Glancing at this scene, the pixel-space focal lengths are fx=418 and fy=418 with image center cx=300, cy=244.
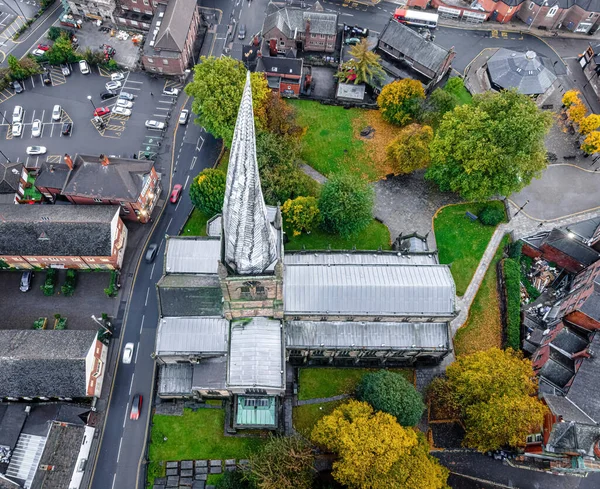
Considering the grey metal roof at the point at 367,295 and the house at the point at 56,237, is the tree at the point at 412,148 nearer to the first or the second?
the grey metal roof at the point at 367,295

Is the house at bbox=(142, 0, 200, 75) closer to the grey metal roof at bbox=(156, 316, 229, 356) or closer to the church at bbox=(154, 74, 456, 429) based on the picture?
the church at bbox=(154, 74, 456, 429)

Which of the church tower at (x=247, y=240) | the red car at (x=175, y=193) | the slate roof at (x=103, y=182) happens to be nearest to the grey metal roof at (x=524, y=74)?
the red car at (x=175, y=193)

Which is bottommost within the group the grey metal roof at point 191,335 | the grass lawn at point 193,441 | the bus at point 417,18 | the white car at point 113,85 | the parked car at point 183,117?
the grass lawn at point 193,441

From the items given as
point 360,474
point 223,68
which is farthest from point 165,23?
point 360,474

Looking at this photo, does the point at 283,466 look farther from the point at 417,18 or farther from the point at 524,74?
the point at 417,18

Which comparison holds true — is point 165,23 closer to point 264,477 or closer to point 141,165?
point 141,165

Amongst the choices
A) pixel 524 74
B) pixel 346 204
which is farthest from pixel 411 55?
pixel 346 204

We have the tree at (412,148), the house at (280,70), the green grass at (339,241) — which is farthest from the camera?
the house at (280,70)
